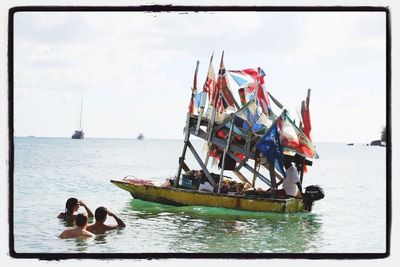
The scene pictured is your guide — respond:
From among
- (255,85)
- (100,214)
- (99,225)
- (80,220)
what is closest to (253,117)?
(255,85)

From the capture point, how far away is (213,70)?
12820 millimetres

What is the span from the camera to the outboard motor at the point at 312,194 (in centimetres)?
1263

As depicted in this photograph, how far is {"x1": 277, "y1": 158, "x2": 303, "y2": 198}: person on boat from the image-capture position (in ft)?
41.2

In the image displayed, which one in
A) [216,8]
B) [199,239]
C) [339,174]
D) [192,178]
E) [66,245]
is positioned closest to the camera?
[216,8]

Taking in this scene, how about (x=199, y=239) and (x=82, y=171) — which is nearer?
(x=199, y=239)

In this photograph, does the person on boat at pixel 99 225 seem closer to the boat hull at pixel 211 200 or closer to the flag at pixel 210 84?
the boat hull at pixel 211 200

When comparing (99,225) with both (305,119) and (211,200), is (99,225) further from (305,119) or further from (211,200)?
(305,119)

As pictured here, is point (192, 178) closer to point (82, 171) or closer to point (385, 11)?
point (385, 11)

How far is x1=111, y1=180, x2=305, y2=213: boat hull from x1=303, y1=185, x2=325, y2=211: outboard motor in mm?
113

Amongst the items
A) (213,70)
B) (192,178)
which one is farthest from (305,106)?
(192,178)

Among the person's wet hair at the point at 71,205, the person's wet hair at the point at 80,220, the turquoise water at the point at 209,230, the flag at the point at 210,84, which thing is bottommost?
the turquoise water at the point at 209,230

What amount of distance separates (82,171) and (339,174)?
11321 mm

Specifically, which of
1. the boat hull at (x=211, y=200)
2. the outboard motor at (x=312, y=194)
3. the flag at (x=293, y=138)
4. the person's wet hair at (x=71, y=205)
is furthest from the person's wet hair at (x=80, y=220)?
the outboard motor at (x=312, y=194)

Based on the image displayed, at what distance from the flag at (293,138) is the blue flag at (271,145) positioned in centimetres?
9
